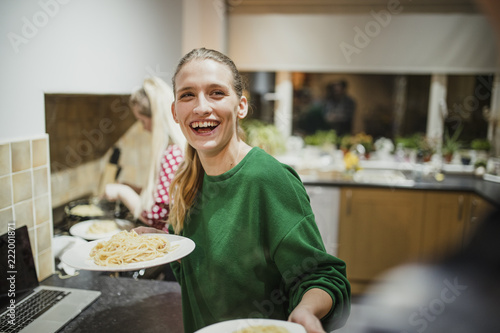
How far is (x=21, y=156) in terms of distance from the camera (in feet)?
3.53

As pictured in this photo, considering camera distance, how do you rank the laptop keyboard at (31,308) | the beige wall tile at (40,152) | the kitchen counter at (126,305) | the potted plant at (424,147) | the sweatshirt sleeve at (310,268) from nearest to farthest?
the sweatshirt sleeve at (310,268) < the laptop keyboard at (31,308) < the kitchen counter at (126,305) < the beige wall tile at (40,152) < the potted plant at (424,147)

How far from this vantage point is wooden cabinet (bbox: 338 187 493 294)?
2.72 meters

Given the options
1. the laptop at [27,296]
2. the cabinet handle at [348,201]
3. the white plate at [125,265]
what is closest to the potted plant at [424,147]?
the cabinet handle at [348,201]

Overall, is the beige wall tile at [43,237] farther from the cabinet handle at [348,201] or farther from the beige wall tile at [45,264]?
the cabinet handle at [348,201]

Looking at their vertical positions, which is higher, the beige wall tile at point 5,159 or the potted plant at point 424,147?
the beige wall tile at point 5,159

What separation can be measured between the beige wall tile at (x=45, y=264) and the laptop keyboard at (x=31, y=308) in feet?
0.37

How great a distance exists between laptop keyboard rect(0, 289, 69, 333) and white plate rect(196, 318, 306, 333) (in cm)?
49

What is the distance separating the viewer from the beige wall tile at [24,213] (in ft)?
3.51

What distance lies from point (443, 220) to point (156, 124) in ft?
7.08

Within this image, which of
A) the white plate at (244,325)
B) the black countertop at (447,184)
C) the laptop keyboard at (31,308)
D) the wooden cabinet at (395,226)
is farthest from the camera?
the wooden cabinet at (395,226)

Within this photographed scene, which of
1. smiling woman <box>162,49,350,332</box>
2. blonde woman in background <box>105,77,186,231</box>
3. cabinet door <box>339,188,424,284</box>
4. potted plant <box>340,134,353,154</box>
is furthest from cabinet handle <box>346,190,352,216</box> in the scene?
smiling woman <box>162,49,350,332</box>

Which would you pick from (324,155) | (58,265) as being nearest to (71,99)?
(58,265)

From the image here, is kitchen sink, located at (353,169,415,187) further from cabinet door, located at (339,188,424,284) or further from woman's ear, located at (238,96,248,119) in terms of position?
woman's ear, located at (238,96,248,119)

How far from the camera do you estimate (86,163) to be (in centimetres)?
203
